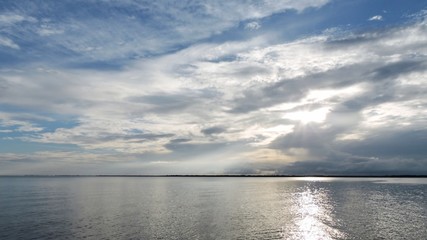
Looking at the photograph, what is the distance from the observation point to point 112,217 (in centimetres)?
7981

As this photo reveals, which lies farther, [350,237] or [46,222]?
[46,222]

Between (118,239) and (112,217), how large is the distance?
2450 cm

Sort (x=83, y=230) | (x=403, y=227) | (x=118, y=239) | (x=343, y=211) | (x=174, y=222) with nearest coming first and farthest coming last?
(x=118, y=239), (x=83, y=230), (x=403, y=227), (x=174, y=222), (x=343, y=211)

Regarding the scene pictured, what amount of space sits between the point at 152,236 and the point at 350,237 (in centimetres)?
3428

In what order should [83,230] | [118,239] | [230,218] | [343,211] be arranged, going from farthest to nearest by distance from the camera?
[343,211]
[230,218]
[83,230]
[118,239]

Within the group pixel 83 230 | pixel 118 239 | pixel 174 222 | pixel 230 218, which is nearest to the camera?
pixel 118 239

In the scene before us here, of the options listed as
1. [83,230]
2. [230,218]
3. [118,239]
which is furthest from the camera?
[230,218]

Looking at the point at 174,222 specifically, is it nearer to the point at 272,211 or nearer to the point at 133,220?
the point at 133,220

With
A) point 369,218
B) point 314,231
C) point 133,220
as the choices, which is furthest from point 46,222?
point 369,218

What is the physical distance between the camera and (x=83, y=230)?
64.2 m

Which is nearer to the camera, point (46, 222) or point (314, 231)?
point (314, 231)

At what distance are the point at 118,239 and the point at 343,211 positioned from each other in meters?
63.2

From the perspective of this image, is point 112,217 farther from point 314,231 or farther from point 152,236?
point 314,231

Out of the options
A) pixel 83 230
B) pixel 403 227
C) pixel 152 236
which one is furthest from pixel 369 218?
pixel 83 230
